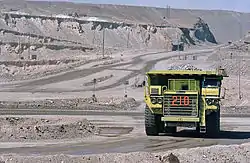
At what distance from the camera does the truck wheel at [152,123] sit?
91.7 feet

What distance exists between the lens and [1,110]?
145 feet

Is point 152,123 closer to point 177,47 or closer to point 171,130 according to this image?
point 171,130

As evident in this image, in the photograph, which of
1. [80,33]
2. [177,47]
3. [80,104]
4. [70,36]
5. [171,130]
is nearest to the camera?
[171,130]

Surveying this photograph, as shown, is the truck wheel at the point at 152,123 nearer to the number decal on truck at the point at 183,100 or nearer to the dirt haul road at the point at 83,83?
the number decal on truck at the point at 183,100

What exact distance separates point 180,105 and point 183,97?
33cm

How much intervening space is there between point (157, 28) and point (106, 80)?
7460 cm

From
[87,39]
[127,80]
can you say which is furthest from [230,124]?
[87,39]

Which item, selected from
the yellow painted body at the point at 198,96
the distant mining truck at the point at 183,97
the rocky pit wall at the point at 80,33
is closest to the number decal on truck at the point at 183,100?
the distant mining truck at the point at 183,97

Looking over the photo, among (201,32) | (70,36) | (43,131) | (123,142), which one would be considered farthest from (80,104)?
(201,32)

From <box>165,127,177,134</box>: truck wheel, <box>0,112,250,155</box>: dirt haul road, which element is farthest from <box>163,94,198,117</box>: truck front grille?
<box>165,127,177,134</box>: truck wheel

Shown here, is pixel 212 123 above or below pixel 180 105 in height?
below

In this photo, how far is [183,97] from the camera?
27.0m

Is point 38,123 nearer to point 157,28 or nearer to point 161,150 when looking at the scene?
point 161,150

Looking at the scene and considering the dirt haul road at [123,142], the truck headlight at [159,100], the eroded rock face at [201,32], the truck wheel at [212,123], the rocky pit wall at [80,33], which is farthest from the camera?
the eroded rock face at [201,32]
